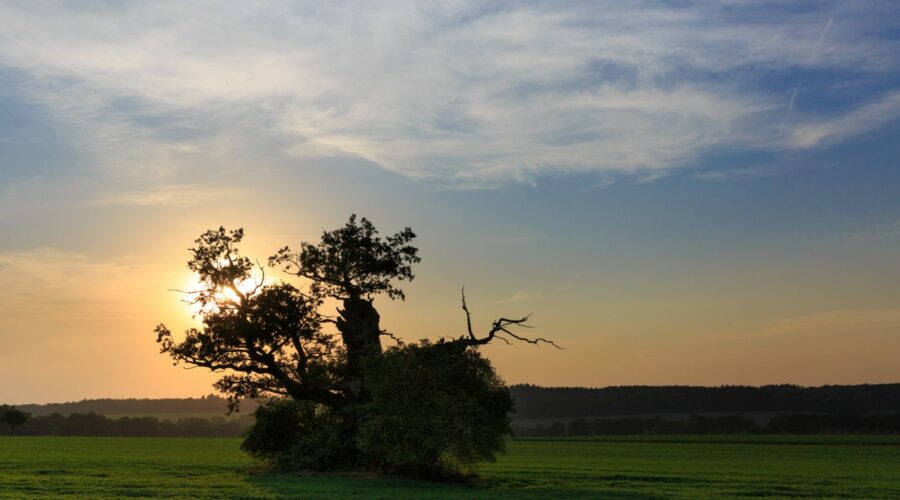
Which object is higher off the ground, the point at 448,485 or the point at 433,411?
the point at 433,411

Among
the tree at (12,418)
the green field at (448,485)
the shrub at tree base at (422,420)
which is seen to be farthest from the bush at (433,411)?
the tree at (12,418)

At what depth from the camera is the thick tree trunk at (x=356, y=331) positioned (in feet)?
206

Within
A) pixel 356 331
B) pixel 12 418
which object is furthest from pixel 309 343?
pixel 12 418

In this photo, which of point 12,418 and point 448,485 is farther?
point 12,418

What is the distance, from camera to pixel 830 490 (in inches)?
2194

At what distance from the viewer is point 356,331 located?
2514 inches

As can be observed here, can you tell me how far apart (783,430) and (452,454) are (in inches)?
6294

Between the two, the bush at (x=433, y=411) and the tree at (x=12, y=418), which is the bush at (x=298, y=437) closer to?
the bush at (x=433, y=411)

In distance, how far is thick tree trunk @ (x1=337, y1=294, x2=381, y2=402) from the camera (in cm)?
6269

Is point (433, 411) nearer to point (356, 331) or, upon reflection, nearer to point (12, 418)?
point (356, 331)

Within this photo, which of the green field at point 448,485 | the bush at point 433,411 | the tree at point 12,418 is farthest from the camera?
the tree at point 12,418

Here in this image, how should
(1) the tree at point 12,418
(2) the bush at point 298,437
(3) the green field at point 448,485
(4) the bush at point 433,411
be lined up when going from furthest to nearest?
(1) the tree at point 12,418 → (2) the bush at point 298,437 → (4) the bush at point 433,411 → (3) the green field at point 448,485

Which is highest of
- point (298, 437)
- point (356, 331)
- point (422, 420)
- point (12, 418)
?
point (356, 331)

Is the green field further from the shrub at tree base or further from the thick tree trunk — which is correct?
the thick tree trunk
